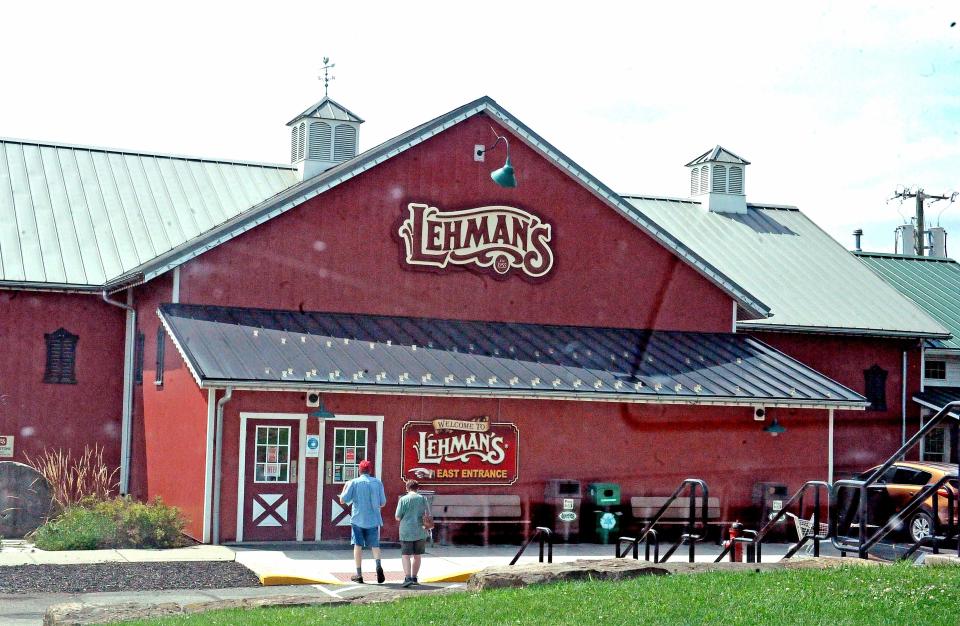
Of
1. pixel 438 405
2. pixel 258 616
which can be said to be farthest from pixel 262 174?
pixel 258 616

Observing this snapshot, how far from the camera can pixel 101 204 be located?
29.7 metres

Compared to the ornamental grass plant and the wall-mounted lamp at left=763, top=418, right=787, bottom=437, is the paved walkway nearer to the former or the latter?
the wall-mounted lamp at left=763, top=418, right=787, bottom=437

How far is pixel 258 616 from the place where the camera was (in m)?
13.4

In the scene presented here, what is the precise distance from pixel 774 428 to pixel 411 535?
1100cm

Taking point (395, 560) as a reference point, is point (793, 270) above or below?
above

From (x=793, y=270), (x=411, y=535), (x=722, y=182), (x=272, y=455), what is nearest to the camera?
(x=411, y=535)

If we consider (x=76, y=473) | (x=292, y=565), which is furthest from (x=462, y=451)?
(x=76, y=473)

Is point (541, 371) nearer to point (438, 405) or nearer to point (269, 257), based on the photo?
point (438, 405)

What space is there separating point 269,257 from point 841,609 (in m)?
15.0

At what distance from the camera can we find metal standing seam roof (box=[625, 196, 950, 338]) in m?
32.6

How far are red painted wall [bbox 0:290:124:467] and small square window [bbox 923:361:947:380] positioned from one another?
21490 mm

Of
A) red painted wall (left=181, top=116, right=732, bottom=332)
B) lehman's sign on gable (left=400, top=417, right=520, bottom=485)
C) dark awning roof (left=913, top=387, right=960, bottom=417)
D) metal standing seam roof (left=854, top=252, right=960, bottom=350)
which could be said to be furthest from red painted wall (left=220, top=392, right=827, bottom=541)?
metal standing seam roof (left=854, top=252, right=960, bottom=350)

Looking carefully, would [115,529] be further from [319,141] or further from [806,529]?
[319,141]

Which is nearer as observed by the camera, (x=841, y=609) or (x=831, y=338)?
(x=841, y=609)
